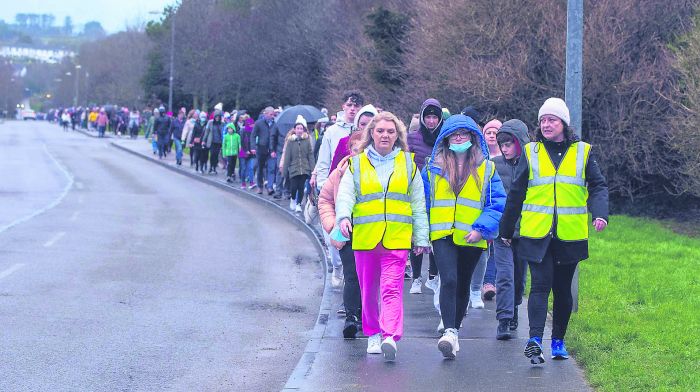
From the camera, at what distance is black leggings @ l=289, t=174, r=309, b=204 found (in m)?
21.1

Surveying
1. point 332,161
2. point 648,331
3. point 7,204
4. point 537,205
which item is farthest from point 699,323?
point 7,204

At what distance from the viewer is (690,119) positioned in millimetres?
18938

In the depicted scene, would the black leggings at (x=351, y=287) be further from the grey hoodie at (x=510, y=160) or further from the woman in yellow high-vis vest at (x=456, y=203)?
the grey hoodie at (x=510, y=160)

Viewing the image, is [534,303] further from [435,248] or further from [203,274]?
[203,274]

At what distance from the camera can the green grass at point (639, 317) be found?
7684 millimetres

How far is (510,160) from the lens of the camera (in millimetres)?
9828

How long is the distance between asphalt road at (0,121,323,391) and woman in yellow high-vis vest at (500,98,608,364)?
6.15 feet

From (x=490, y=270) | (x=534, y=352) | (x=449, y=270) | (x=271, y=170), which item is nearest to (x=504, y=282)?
(x=449, y=270)

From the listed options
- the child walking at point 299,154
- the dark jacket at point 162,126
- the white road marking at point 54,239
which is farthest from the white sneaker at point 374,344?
the dark jacket at point 162,126

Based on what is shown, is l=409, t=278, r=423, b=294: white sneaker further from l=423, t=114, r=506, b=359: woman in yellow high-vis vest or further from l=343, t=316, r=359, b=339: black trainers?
l=423, t=114, r=506, b=359: woman in yellow high-vis vest

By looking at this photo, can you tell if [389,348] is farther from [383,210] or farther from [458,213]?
[458,213]

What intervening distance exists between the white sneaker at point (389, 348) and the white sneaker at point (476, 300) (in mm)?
2662

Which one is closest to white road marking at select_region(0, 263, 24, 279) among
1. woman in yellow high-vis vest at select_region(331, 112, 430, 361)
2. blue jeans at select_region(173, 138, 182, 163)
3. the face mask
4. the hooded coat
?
the hooded coat

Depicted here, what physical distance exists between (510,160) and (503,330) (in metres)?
1.43
